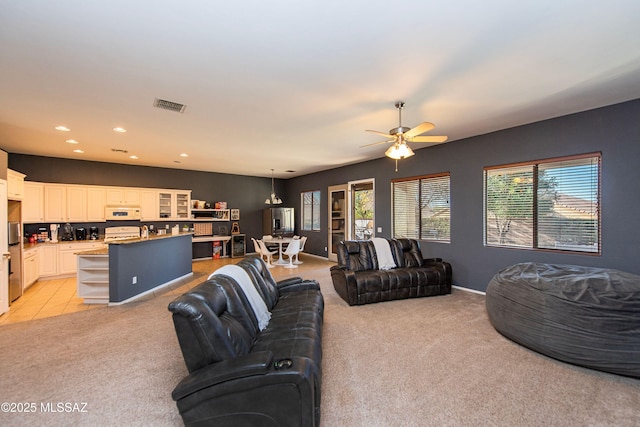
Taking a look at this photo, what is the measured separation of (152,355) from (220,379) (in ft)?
5.74

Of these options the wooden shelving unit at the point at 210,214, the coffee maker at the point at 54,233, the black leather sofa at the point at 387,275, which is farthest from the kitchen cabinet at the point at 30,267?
the black leather sofa at the point at 387,275

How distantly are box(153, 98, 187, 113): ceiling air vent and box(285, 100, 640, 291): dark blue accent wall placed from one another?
4534 millimetres

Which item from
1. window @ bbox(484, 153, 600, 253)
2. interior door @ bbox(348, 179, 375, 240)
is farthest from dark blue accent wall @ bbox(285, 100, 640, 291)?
interior door @ bbox(348, 179, 375, 240)

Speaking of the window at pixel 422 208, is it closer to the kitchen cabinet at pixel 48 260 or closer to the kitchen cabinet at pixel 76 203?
the kitchen cabinet at pixel 76 203

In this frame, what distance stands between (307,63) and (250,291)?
217 cm

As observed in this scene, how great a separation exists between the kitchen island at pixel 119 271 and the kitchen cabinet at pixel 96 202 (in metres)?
2.68

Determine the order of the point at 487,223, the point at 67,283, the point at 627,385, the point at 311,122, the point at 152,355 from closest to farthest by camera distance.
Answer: the point at 627,385 → the point at 152,355 → the point at 311,122 → the point at 487,223 → the point at 67,283

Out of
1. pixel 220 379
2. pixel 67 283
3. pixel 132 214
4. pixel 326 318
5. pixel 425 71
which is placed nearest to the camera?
pixel 220 379

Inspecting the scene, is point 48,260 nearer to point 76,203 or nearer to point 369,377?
point 76,203

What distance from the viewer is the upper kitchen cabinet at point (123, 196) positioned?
6820mm

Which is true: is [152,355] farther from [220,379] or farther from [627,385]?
[627,385]

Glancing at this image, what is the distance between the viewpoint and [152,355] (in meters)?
2.83

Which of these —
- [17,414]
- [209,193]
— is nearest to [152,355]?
[17,414]

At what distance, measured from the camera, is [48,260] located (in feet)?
19.3
